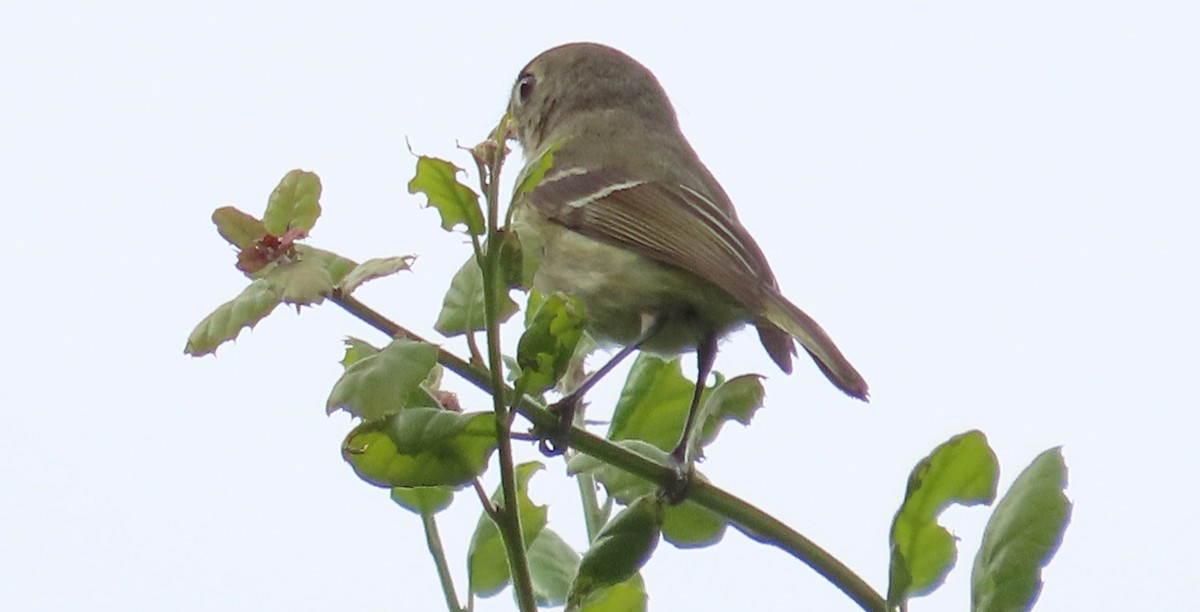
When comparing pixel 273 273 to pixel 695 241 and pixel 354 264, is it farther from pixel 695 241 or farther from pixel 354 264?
pixel 695 241

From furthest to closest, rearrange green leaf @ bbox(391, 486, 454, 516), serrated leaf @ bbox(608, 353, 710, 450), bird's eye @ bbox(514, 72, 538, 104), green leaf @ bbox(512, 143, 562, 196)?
bird's eye @ bbox(514, 72, 538, 104) < serrated leaf @ bbox(608, 353, 710, 450) < green leaf @ bbox(391, 486, 454, 516) < green leaf @ bbox(512, 143, 562, 196)

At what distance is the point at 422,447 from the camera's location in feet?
4.41

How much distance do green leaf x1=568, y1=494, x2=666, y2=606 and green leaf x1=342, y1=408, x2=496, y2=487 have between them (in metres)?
0.17

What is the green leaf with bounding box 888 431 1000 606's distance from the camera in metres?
1.46

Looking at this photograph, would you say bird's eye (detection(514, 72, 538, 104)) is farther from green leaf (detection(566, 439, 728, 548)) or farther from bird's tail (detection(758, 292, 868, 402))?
green leaf (detection(566, 439, 728, 548))

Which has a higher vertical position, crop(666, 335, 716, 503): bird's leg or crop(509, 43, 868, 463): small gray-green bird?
crop(509, 43, 868, 463): small gray-green bird

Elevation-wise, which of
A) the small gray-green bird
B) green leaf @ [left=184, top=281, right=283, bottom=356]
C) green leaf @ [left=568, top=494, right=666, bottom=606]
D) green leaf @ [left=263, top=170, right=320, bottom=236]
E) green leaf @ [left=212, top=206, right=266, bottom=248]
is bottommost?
green leaf @ [left=568, top=494, right=666, bottom=606]

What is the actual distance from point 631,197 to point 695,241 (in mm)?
328

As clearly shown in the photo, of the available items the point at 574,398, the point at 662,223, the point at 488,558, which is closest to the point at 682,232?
the point at 662,223

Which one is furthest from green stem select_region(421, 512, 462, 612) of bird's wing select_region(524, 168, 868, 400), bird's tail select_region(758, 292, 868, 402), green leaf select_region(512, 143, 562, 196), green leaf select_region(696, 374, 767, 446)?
bird's wing select_region(524, 168, 868, 400)

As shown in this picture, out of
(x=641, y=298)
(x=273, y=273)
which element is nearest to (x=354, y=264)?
(x=273, y=273)

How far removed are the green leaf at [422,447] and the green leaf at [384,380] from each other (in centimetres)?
4

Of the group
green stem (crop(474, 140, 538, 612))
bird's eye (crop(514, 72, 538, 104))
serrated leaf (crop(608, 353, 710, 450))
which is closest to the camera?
green stem (crop(474, 140, 538, 612))

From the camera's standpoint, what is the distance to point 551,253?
3.23 meters
